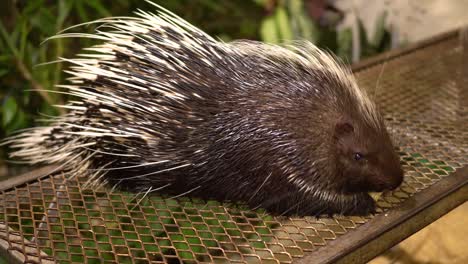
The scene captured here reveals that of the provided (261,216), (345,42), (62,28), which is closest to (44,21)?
(62,28)

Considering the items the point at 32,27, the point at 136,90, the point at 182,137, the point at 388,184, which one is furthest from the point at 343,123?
the point at 32,27

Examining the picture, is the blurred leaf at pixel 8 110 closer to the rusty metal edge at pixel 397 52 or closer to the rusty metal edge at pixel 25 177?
the rusty metal edge at pixel 25 177

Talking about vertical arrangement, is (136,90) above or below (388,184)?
above

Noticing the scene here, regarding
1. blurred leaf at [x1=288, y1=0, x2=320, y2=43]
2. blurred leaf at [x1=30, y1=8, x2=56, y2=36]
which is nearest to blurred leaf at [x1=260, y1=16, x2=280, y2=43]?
blurred leaf at [x1=288, y1=0, x2=320, y2=43]

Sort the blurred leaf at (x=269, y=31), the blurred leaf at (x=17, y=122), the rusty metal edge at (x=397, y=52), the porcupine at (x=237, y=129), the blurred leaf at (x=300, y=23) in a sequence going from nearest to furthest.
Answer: the porcupine at (x=237, y=129)
the rusty metal edge at (x=397, y=52)
the blurred leaf at (x=17, y=122)
the blurred leaf at (x=269, y=31)
the blurred leaf at (x=300, y=23)

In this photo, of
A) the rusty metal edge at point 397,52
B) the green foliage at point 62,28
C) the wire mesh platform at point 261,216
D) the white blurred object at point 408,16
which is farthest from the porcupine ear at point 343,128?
the white blurred object at point 408,16

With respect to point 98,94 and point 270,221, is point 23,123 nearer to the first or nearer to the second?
point 98,94
